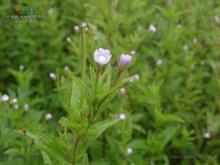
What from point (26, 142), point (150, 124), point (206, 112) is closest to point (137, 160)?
point (150, 124)

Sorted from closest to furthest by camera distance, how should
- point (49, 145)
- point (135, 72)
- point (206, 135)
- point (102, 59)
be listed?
point (102, 59) → point (49, 145) → point (206, 135) → point (135, 72)

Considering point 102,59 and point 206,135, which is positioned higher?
point 102,59

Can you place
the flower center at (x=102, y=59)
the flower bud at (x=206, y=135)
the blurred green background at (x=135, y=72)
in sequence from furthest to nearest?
the flower bud at (x=206, y=135)
the blurred green background at (x=135, y=72)
the flower center at (x=102, y=59)

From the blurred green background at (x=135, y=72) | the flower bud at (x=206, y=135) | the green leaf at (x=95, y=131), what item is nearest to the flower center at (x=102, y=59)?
the green leaf at (x=95, y=131)

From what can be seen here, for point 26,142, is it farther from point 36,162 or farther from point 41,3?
point 41,3

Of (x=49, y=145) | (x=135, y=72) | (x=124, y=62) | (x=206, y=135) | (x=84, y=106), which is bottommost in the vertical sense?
(x=206, y=135)

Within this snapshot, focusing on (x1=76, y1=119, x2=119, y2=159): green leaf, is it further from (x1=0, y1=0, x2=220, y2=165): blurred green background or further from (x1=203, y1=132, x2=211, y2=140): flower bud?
(x1=203, y1=132, x2=211, y2=140): flower bud

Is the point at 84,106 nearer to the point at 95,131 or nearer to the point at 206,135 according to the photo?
the point at 95,131

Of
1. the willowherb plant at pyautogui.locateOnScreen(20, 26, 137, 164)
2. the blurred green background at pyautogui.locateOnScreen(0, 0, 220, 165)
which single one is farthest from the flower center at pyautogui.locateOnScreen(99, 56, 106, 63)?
the blurred green background at pyautogui.locateOnScreen(0, 0, 220, 165)

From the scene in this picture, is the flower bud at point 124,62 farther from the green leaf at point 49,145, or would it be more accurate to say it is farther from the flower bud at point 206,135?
the flower bud at point 206,135

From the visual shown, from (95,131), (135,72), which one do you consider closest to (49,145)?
(95,131)

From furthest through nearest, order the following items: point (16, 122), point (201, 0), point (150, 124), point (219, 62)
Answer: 1. point (201, 0)
2. point (219, 62)
3. point (150, 124)
4. point (16, 122)
